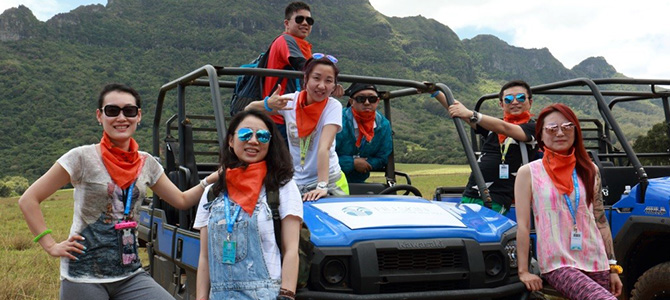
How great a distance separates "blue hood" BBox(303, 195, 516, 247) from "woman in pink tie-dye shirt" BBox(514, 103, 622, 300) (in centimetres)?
34

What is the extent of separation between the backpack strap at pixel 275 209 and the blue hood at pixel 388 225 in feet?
1.05

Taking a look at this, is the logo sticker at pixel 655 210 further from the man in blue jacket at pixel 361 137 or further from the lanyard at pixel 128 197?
the lanyard at pixel 128 197

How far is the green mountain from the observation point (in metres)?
64.3

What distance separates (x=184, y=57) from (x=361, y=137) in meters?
99.6

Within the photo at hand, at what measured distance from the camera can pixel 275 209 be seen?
3.14 metres

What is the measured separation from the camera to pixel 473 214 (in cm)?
412

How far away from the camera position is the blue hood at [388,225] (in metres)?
3.48

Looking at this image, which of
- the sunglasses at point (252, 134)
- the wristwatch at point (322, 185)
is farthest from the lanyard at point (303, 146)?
the sunglasses at point (252, 134)

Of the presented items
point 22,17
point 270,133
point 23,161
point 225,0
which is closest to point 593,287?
point 270,133

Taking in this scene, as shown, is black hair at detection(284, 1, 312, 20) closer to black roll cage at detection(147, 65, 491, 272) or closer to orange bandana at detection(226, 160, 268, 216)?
black roll cage at detection(147, 65, 491, 272)

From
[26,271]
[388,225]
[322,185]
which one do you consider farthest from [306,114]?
[26,271]

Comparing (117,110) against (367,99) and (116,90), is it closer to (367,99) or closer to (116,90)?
(116,90)

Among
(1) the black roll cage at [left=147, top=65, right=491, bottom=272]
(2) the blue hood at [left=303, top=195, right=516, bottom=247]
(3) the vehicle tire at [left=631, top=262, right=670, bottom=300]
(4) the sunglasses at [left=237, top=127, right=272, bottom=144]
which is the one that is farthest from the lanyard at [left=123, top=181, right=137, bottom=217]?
(3) the vehicle tire at [left=631, top=262, right=670, bottom=300]

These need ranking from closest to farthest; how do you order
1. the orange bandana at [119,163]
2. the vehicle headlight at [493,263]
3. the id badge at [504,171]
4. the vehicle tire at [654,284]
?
the orange bandana at [119,163], the vehicle headlight at [493,263], the vehicle tire at [654,284], the id badge at [504,171]
